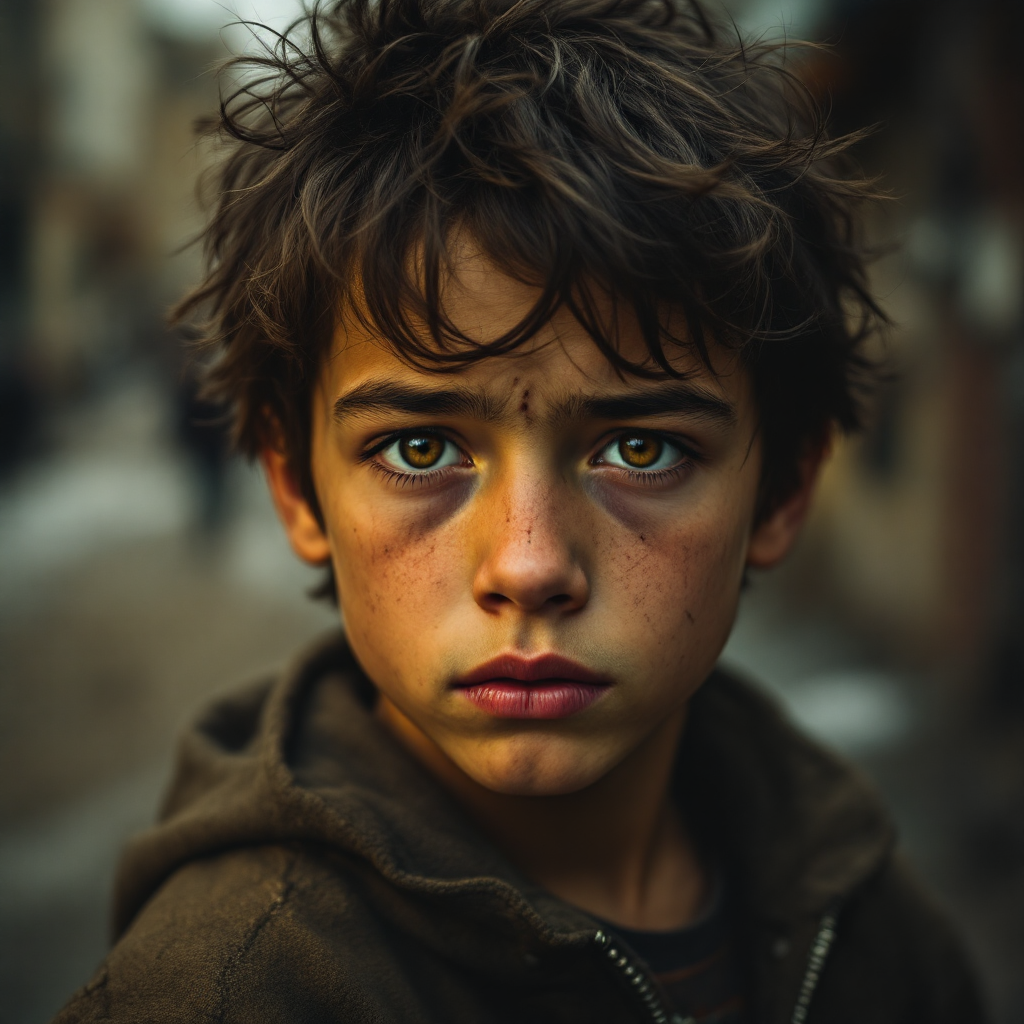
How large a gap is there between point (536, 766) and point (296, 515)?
65cm

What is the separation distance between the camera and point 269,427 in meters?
1.71

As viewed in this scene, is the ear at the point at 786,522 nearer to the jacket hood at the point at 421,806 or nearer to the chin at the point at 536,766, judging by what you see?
the jacket hood at the point at 421,806

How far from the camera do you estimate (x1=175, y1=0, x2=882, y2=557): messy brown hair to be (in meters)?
1.29

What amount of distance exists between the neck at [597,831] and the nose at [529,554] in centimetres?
42

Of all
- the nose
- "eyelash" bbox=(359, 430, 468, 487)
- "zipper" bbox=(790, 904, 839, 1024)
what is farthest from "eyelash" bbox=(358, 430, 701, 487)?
"zipper" bbox=(790, 904, 839, 1024)

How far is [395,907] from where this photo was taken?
4.37ft

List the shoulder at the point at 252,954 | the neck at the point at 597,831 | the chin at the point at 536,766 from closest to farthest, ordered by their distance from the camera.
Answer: the shoulder at the point at 252,954, the chin at the point at 536,766, the neck at the point at 597,831

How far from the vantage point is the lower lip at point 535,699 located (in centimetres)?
128

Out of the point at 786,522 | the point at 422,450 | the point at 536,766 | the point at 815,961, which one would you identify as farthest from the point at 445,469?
the point at 815,961

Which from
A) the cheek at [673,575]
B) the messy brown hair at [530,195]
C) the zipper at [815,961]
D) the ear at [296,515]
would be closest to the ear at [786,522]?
the messy brown hair at [530,195]

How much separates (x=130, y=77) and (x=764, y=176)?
31.6 m

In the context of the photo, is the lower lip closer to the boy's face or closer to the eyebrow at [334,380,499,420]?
the boy's face

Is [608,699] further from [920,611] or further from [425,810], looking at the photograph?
[920,611]

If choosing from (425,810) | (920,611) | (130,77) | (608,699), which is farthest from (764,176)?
(130,77)
